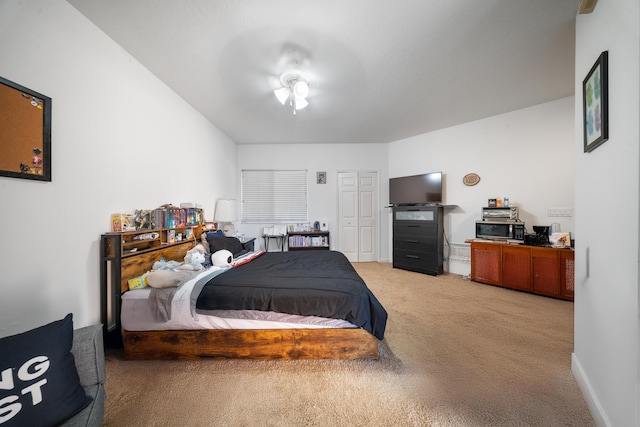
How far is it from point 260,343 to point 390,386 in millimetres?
1000

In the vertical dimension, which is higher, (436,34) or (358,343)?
(436,34)

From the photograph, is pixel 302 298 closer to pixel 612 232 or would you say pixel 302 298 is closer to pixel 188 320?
pixel 188 320

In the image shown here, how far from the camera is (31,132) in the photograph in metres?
1.36

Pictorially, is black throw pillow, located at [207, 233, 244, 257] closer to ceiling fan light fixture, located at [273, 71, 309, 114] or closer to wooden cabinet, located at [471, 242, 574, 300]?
ceiling fan light fixture, located at [273, 71, 309, 114]

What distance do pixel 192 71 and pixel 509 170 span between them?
473 centimetres

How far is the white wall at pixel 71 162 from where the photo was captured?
4.28 feet

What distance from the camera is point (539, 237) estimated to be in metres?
3.02

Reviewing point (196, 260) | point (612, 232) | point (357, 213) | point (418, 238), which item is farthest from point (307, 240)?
point (612, 232)

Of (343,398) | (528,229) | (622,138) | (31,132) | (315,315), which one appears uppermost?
(31,132)

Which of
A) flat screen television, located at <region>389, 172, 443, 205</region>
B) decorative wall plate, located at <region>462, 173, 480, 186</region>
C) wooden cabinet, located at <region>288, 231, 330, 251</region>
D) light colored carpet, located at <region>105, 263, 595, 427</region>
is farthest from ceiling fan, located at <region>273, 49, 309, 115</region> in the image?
decorative wall plate, located at <region>462, 173, 480, 186</region>

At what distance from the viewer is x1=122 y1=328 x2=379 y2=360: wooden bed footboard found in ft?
5.52

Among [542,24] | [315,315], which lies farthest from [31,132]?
[542,24]

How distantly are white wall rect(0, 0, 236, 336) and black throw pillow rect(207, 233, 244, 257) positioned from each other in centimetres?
75

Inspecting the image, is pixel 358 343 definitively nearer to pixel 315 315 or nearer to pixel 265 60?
pixel 315 315
